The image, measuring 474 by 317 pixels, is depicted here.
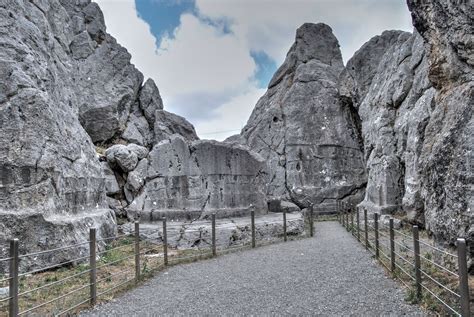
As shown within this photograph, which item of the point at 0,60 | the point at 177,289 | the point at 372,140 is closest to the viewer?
the point at 177,289

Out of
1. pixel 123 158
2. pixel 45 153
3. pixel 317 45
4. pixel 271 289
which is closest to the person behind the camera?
pixel 271 289

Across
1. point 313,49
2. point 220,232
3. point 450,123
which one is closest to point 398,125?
point 220,232

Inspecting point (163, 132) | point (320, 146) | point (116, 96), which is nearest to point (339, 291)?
point (320, 146)

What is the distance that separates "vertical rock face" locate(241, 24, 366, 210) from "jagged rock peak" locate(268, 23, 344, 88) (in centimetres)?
7

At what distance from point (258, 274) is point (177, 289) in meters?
1.75

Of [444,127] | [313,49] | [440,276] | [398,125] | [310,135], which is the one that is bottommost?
[440,276]

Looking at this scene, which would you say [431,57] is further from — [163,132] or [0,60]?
[163,132]

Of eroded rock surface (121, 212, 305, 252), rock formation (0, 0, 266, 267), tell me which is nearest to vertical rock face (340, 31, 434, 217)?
eroded rock surface (121, 212, 305, 252)

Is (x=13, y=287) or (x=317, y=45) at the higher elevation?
(x=317, y=45)

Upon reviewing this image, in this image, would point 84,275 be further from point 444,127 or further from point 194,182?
point 444,127

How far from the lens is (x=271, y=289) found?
6.80 metres

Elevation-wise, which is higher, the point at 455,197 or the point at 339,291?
the point at 455,197

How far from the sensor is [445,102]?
7.12 m

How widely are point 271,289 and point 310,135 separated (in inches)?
769
